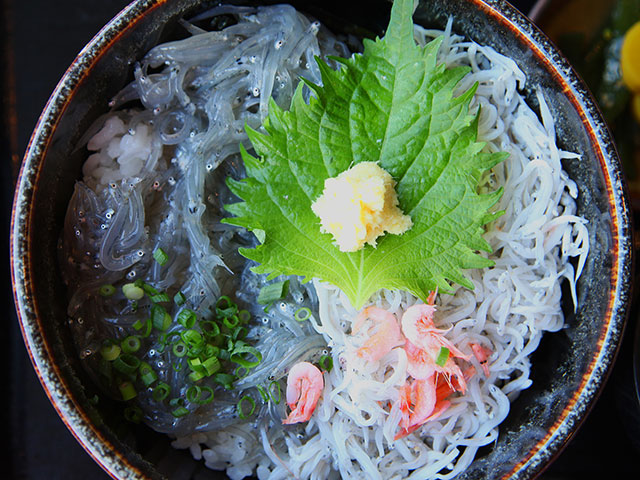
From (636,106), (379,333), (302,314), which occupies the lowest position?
(302,314)

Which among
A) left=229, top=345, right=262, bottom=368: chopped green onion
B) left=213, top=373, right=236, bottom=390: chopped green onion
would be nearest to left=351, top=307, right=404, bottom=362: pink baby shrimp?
left=229, top=345, right=262, bottom=368: chopped green onion

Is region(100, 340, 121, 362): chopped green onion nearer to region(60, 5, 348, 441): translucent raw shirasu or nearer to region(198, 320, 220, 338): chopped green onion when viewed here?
region(60, 5, 348, 441): translucent raw shirasu

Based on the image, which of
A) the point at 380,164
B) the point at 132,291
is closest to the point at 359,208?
the point at 380,164

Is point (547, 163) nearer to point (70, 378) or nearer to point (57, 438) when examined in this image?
point (70, 378)

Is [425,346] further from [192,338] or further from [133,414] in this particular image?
[133,414]

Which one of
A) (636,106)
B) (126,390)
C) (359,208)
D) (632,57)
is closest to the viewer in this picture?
(359,208)
